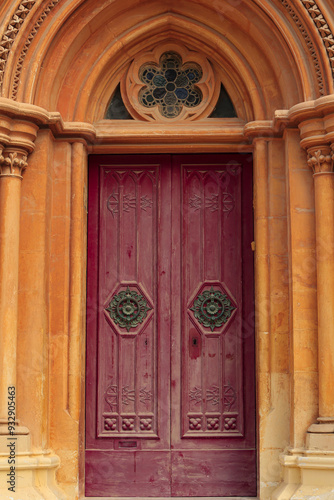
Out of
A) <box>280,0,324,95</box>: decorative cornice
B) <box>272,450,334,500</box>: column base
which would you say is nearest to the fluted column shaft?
<box>272,450,334,500</box>: column base

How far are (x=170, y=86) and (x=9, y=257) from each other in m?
2.53

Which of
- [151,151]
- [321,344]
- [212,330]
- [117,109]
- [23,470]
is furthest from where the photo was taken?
[117,109]

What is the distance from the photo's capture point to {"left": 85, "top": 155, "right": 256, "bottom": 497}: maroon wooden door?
769 centimetres

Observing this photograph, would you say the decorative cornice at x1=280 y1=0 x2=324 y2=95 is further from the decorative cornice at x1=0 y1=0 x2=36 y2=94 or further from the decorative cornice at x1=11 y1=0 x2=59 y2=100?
the decorative cornice at x1=0 y1=0 x2=36 y2=94

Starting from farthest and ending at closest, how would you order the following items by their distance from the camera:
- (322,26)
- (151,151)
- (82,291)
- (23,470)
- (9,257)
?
(151,151), (82,291), (322,26), (9,257), (23,470)

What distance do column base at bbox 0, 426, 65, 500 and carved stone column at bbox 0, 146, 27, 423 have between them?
9.1 inches

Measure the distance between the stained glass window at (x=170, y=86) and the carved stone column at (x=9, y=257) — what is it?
159 centimetres

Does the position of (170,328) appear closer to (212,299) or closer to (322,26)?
(212,299)

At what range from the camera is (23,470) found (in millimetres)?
6938

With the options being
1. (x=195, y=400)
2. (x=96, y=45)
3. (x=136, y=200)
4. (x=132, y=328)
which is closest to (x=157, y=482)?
(x=195, y=400)

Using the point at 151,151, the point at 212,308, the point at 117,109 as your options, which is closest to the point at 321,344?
the point at 212,308

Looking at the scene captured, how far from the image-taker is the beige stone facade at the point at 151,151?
23.3 ft

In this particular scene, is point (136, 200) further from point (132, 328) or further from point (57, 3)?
point (57, 3)

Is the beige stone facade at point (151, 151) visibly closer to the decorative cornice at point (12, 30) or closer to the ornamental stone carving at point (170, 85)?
the decorative cornice at point (12, 30)
